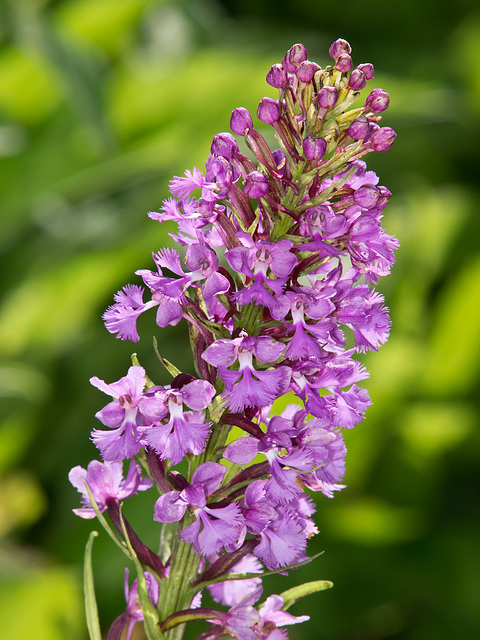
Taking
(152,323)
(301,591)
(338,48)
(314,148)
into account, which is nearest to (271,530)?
(301,591)

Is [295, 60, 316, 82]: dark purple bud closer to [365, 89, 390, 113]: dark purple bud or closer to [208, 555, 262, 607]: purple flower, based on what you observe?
[365, 89, 390, 113]: dark purple bud

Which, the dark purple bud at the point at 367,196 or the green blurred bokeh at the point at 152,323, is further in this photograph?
the green blurred bokeh at the point at 152,323

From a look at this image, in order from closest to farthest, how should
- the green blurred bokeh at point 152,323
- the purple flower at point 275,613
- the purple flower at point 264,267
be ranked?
the purple flower at point 264,267 → the purple flower at point 275,613 → the green blurred bokeh at point 152,323

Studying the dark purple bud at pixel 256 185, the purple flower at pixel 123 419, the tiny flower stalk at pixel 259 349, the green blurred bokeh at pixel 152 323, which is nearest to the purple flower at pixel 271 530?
the tiny flower stalk at pixel 259 349

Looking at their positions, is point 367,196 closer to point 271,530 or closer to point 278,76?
point 278,76

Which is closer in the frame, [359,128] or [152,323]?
[359,128]

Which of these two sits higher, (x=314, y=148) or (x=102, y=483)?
(x=314, y=148)

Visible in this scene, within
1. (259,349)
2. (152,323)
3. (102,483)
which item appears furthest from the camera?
(152,323)

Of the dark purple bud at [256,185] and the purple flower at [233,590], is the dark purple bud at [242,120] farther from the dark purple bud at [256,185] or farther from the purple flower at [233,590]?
the purple flower at [233,590]
